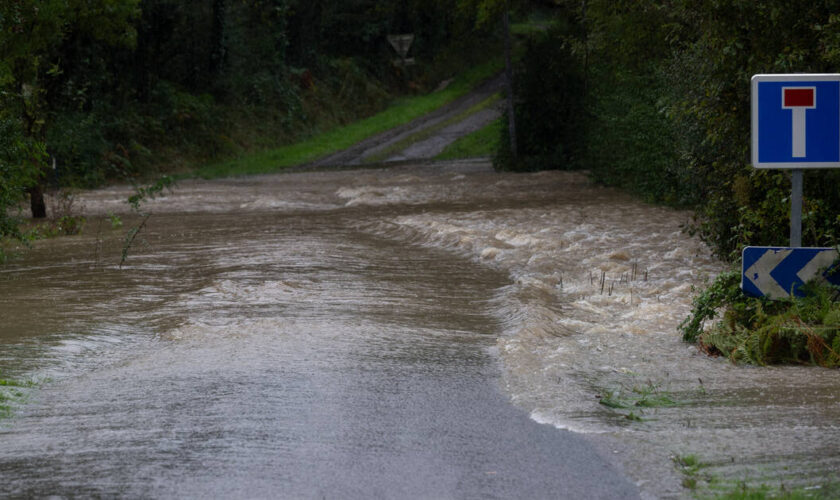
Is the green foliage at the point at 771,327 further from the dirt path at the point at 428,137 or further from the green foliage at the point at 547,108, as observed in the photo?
the dirt path at the point at 428,137

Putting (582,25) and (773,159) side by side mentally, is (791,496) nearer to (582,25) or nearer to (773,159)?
(773,159)

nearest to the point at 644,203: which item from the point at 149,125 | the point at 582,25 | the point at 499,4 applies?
the point at 582,25

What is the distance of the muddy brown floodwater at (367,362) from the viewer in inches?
218

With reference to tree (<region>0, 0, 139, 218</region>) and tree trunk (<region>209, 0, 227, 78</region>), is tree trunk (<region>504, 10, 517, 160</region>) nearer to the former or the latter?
tree (<region>0, 0, 139, 218</region>)

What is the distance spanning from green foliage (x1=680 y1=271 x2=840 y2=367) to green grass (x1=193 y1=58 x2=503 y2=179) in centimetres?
3134

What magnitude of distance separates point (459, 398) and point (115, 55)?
39263 millimetres

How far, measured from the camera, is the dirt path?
42.4 m

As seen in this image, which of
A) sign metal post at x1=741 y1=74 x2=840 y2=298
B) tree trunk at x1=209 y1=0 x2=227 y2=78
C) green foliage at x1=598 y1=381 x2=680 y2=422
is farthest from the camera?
tree trunk at x1=209 y1=0 x2=227 y2=78

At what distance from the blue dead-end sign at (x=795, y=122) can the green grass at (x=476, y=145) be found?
32072 mm

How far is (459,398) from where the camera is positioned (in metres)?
7.00

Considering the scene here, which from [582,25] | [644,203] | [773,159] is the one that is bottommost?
[644,203]

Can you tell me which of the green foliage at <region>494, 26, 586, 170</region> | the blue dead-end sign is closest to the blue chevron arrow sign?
the blue dead-end sign

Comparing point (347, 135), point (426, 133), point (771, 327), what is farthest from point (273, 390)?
point (347, 135)

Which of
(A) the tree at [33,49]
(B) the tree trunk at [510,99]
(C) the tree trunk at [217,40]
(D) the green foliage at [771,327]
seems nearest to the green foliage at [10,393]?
(D) the green foliage at [771,327]
